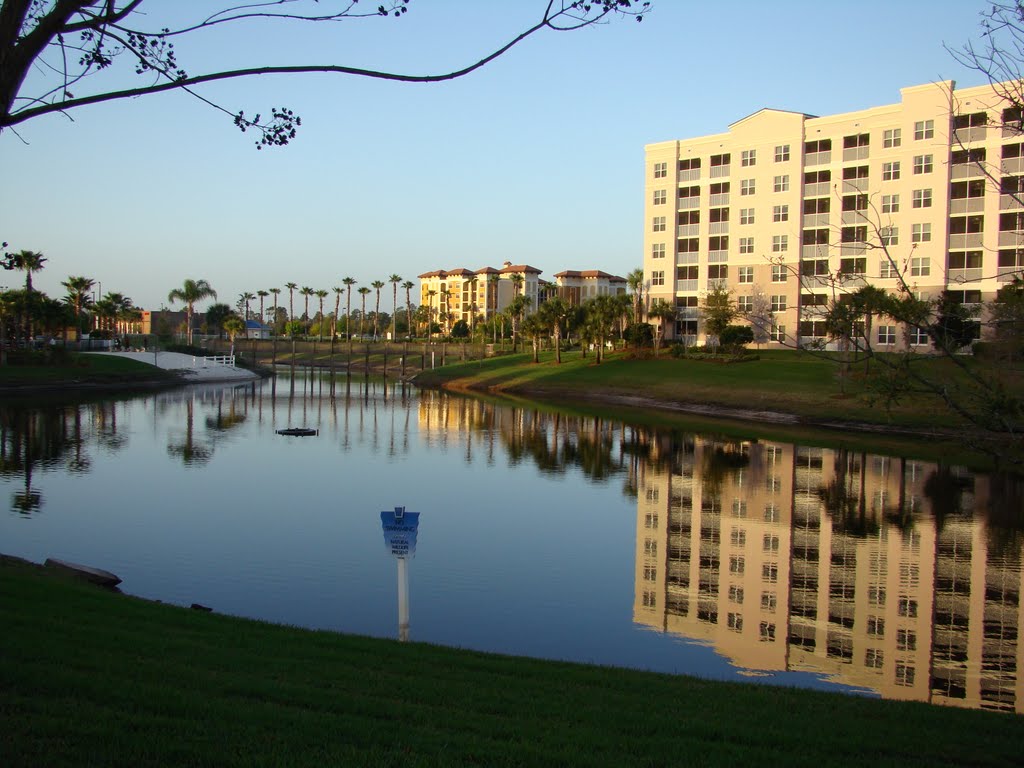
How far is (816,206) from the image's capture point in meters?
84.1

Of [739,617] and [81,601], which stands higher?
[81,601]

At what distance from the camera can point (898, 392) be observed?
32.1ft

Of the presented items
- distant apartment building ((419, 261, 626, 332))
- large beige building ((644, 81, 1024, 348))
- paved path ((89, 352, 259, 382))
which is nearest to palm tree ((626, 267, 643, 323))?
large beige building ((644, 81, 1024, 348))

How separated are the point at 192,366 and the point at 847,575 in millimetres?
95557

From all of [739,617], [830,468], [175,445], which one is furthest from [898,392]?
[175,445]

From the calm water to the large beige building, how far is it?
34.4 meters

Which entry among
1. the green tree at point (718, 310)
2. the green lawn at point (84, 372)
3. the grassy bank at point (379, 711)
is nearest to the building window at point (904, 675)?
the grassy bank at point (379, 711)

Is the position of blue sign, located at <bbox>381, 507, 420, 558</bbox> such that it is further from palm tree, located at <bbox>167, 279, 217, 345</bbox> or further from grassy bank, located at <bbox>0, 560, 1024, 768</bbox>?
palm tree, located at <bbox>167, 279, 217, 345</bbox>

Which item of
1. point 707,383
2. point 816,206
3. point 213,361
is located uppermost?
A: point 816,206

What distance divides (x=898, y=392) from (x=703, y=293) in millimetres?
83760

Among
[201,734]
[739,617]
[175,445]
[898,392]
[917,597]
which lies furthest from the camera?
[175,445]

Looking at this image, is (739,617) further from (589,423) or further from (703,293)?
(703,293)

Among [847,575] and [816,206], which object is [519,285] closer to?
[816,206]

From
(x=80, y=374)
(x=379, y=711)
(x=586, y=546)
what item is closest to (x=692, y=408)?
(x=586, y=546)
